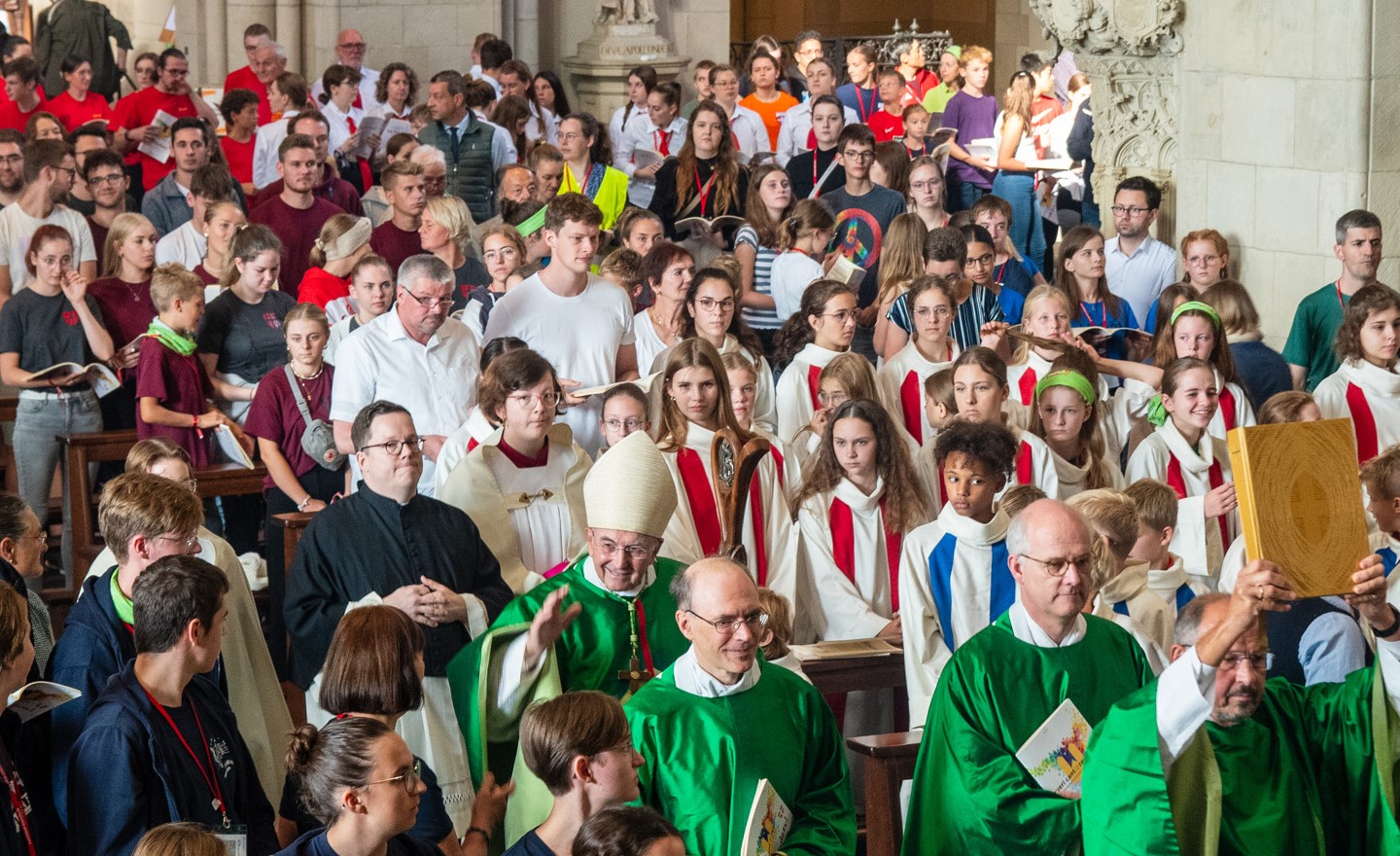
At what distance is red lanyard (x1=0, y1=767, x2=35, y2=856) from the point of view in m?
4.20

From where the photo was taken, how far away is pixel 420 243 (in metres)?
9.57

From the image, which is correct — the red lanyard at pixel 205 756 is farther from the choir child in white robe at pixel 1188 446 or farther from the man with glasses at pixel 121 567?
the choir child in white robe at pixel 1188 446

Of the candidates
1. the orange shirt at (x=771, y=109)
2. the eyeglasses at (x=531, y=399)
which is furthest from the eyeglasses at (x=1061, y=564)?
the orange shirt at (x=771, y=109)

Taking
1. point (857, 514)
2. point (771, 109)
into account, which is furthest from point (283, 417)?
point (771, 109)

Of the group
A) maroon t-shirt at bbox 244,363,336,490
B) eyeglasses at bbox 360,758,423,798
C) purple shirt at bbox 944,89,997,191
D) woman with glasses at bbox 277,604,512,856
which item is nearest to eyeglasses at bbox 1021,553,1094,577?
woman with glasses at bbox 277,604,512,856

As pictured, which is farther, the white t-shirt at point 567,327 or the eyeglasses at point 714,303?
the eyeglasses at point 714,303

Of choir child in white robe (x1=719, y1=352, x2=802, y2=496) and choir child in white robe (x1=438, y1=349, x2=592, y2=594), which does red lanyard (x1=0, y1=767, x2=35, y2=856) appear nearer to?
choir child in white robe (x1=438, y1=349, x2=592, y2=594)

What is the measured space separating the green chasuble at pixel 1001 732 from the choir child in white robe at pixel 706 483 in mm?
1876

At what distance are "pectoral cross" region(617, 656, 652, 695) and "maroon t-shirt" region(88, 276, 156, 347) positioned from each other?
13.4 feet

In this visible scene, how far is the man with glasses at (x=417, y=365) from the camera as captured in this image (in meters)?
7.24

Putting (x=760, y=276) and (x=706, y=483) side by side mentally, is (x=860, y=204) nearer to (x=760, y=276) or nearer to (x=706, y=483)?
(x=760, y=276)

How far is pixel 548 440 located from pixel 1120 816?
2712 mm

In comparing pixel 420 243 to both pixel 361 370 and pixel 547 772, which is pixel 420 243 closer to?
pixel 361 370

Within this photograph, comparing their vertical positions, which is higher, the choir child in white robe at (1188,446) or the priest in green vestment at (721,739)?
the choir child in white robe at (1188,446)
